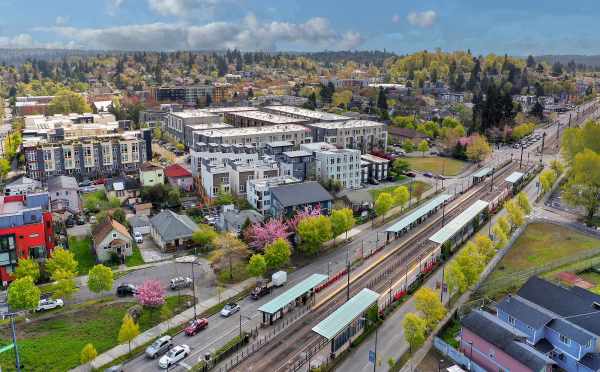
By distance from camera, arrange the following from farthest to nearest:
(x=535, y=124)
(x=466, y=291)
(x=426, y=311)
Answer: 1. (x=535, y=124)
2. (x=466, y=291)
3. (x=426, y=311)

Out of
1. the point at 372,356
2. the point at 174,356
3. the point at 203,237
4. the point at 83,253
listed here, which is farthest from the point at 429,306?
the point at 83,253

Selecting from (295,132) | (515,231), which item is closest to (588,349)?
(515,231)

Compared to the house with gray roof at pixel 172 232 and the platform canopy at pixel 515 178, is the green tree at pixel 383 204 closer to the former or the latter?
the house with gray roof at pixel 172 232

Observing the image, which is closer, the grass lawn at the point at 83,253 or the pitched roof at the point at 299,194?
the grass lawn at the point at 83,253

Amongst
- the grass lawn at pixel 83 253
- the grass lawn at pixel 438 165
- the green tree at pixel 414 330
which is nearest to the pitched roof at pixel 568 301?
the green tree at pixel 414 330

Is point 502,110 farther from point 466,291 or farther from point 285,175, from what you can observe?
point 466,291

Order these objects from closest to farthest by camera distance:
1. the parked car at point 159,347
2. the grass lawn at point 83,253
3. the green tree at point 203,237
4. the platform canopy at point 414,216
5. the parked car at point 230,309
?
the parked car at point 159,347
the parked car at point 230,309
the grass lawn at point 83,253
the green tree at point 203,237
the platform canopy at point 414,216
